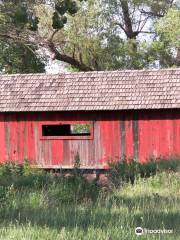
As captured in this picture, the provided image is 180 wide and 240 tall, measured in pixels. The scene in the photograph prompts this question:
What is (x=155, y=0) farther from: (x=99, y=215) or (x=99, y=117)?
(x=99, y=215)

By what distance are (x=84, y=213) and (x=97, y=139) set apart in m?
12.1

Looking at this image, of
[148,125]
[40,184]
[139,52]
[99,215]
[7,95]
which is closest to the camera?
[99,215]

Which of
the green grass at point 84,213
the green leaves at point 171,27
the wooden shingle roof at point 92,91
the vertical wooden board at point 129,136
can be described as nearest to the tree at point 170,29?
the green leaves at point 171,27

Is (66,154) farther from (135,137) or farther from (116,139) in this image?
(135,137)

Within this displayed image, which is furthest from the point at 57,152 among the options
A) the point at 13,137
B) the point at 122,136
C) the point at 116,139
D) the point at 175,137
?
the point at 175,137

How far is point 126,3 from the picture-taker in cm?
3781

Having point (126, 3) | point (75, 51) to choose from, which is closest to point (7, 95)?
point (75, 51)

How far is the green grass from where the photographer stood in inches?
233

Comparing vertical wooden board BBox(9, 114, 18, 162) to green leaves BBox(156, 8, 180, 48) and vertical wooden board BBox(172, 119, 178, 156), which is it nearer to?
vertical wooden board BBox(172, 119, 178, 156)

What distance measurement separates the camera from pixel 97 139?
63.7 feet

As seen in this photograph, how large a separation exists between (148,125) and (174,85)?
A: 1.66 metres

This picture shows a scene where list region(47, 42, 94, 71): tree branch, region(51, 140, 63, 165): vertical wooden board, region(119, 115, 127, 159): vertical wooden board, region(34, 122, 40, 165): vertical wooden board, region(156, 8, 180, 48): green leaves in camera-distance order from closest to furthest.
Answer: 1. region(119, 115, 127, 159): vertical wooden board
2. region(51, 140, 63, 165): vertical wooden board
3. region(34, 122, 40, 165): vertical wooden board
4. region(156, 8, 180, 48): green leaves
5. region(47, 42, 94, 71): tree branch

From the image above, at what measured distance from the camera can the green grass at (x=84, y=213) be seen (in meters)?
5.91
